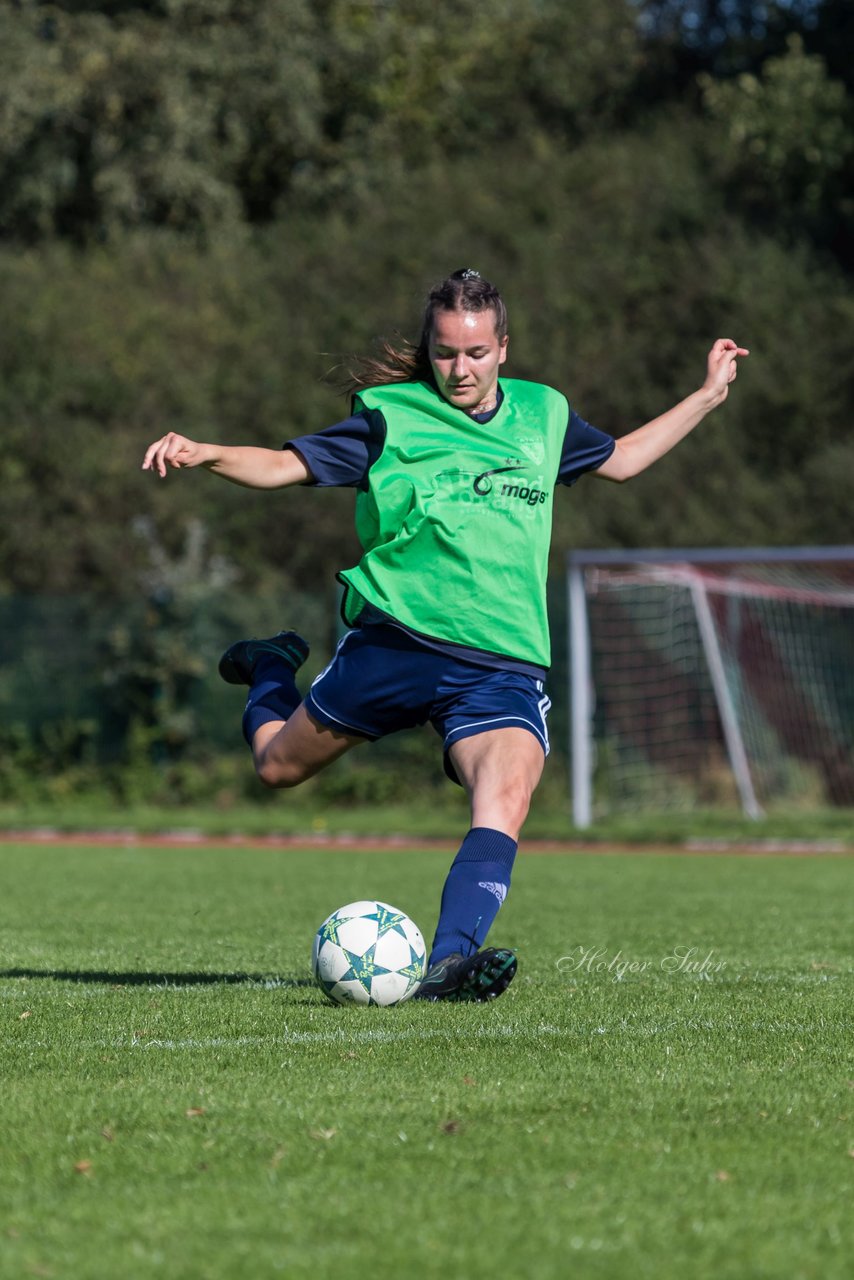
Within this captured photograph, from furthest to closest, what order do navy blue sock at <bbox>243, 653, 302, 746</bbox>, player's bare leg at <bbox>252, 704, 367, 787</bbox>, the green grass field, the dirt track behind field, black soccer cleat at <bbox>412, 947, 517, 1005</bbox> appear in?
1. the dirt track behind field
2. navy blue sock at <bbox>243, 653, 302, 746</bbox>
3. player's bare leg at <bbox>252, 704, 367, 787</bbox>
4. black soccer cleat at <bbox>412, 947, 517, 1005</bbox>
5. the green grass field

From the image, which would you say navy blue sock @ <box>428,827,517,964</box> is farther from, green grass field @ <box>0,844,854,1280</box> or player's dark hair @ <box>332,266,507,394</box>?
player's dark hair @ <box>332,266,507,394</box>

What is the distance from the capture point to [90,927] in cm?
805

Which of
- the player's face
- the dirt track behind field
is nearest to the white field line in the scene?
the player's face

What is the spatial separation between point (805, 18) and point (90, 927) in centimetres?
2721

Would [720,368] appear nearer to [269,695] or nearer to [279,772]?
[269,695]

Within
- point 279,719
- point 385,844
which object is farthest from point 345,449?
point 385,844

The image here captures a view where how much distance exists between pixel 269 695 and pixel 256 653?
29 cm

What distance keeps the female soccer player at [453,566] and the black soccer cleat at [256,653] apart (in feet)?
2.48

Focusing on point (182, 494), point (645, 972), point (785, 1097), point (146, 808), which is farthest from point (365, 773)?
point (785, 1097)

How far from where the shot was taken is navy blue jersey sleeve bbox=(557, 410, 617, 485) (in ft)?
19.5

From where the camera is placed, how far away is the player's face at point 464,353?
5590mm

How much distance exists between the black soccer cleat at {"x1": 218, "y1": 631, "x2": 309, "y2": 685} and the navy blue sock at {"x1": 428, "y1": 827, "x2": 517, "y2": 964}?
1301 mm

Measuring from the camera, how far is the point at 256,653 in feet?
21.6

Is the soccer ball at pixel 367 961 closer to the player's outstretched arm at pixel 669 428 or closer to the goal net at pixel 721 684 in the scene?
the player's outstretched arm at pixel 669 428
